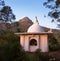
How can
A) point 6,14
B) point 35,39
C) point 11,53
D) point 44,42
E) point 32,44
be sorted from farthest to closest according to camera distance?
point 32,44, point 35,39, point 44,42, point 6,14, point 11,53

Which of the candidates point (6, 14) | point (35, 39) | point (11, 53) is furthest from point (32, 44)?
point (11, 53)

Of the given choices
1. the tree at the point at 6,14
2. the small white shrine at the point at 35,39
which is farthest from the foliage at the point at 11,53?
the small white shrine at the point at 35,39

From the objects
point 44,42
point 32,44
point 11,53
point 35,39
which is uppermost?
point 11,53

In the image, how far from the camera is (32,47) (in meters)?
24.3

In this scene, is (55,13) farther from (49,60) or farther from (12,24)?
(49,60)

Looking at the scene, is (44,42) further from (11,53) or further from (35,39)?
(11,53)

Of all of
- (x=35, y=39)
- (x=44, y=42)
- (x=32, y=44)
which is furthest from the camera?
(x=32, y=44)

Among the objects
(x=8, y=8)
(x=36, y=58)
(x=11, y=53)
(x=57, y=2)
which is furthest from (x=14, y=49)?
(x=57, y=2)

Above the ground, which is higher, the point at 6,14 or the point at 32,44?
the point at 6,14

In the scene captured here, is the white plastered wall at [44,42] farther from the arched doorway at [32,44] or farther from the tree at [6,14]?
the tree at [6,14]

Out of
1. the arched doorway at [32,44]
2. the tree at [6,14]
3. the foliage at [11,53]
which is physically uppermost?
the tree at [6,14]

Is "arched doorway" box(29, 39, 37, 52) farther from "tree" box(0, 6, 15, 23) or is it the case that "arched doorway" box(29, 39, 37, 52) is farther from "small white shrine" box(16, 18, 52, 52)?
"tree" box(0, 6, 15, 23)

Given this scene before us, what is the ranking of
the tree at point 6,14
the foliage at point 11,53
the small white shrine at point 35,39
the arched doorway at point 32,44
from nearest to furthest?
1. the foliage at point 11,53
2. the tree at point 6,14
3. the small white shrine at point 35,39
4. the arched doorway at point 32,44

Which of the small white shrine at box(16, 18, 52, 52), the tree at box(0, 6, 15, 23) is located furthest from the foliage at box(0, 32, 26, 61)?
the small white shrine at box(16, 18, 52, 52)
